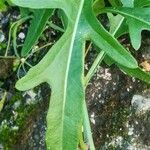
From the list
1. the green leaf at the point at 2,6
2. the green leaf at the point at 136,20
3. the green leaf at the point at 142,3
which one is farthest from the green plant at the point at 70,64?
the green leaf at the point at 2,6

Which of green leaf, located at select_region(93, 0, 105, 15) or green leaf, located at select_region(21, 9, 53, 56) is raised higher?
green leaf, located at select_region(21, 9, 53, 56)

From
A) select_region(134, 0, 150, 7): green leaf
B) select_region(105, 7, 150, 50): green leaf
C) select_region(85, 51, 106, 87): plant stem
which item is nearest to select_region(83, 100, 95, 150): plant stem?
select_region(85, 51, 106, 87): plant stem

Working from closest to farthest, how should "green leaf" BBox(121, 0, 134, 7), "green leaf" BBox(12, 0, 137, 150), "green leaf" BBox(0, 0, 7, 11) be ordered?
"green leaf" BBox(12, 0, 137, 150), "green leaf" BBox(121, 0, 134, 7), "green leaf" BBox(0, 0, 7, 11)

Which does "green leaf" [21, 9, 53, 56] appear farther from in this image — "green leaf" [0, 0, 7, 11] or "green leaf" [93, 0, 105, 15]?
"green leaf" [0, 0, 7, 11]

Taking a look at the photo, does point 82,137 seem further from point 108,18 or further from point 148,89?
point 108,18

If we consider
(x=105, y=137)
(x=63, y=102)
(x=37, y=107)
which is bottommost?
(x=105, y=137)

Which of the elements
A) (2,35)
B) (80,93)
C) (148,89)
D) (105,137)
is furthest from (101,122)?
(2,35)

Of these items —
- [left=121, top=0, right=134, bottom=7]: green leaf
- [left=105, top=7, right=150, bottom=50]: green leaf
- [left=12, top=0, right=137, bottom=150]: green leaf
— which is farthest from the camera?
[left=121, top=0, right=134, bottom=7]: green leaf

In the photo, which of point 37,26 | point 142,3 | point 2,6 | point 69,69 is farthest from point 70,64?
point 2,6

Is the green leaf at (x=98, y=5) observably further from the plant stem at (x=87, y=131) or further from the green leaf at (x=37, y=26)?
the plant stem at (x=87, y=131)

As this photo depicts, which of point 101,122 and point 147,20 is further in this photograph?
point 101,122
